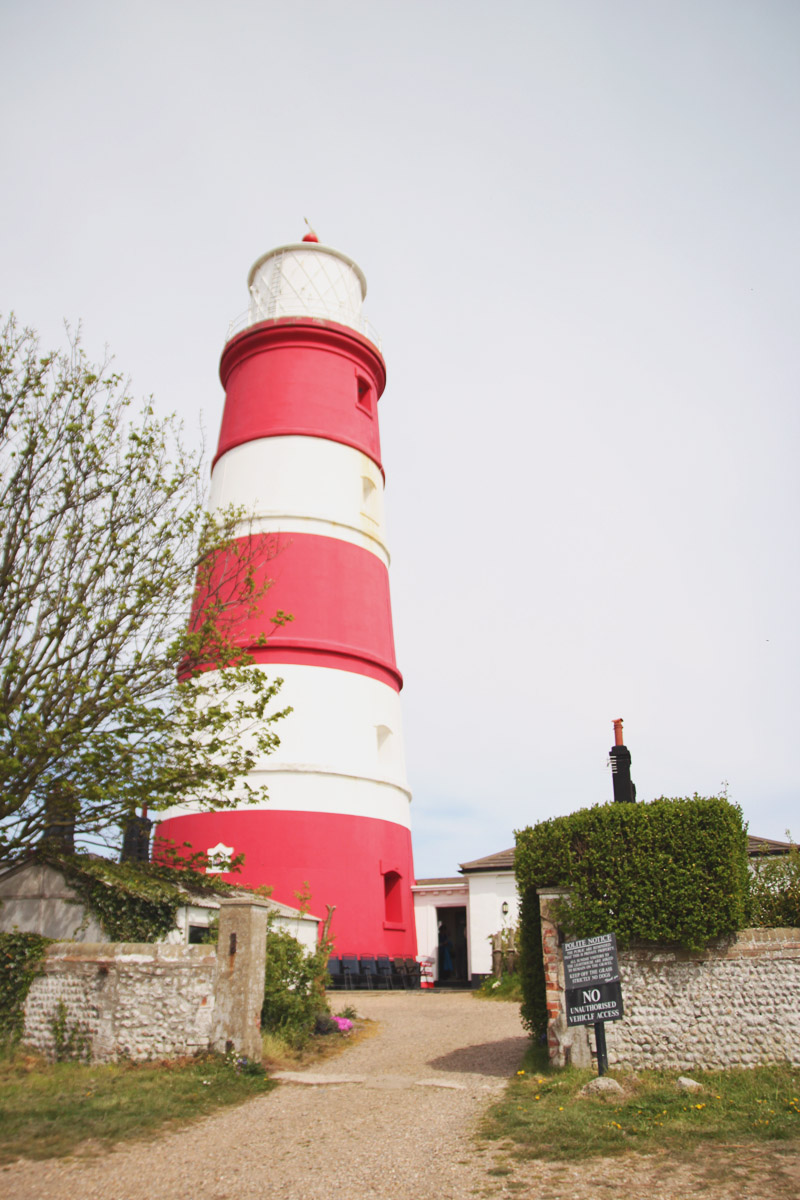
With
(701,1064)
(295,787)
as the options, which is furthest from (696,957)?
(295,787)

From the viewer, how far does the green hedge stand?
8227 millimetres

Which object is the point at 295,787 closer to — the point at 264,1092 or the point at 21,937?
the point at 21,937

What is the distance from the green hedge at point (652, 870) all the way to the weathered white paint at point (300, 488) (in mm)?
10537

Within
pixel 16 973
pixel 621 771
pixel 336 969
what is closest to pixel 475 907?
pixel 336 969

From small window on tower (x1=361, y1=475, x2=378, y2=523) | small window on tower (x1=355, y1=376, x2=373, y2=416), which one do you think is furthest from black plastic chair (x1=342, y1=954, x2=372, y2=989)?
small window on tower (x1=355, y1=376, x2=373, y2=416)

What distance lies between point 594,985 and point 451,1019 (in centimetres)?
648

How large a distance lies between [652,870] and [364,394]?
15.3 meters

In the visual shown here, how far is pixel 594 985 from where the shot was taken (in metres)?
7.98

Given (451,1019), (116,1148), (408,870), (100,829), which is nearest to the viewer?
(116,1148)

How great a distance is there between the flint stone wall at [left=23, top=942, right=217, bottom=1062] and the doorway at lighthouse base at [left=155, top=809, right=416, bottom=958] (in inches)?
218

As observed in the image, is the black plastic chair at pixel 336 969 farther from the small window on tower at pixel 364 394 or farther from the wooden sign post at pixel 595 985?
the small window on tower at pixel 364 394

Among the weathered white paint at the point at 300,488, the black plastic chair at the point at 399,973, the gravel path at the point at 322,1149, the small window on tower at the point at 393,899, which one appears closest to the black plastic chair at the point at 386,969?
the black plastic chair at the point at 399,973

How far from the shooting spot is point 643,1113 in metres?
6.80

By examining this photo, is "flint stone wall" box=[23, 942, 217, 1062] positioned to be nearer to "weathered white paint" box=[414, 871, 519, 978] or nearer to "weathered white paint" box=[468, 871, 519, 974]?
"weathered white paint" box=[414, 871, 519, 978]
